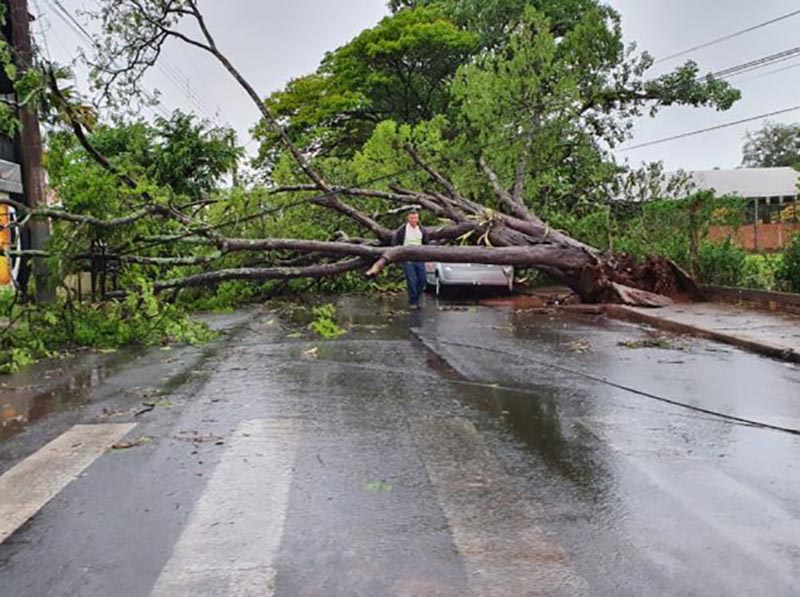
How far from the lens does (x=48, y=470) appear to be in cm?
500

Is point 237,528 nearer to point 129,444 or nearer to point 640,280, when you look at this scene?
point 129,444

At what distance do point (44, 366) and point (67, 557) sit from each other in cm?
680

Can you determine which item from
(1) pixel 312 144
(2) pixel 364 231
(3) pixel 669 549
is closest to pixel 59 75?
(2) pixel 364 231

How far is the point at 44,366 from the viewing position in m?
9.63

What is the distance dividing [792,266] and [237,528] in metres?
12.0

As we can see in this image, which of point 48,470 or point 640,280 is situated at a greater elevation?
point 640,280

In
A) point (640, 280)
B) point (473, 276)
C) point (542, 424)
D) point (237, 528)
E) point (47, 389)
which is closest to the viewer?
point (237, 528)

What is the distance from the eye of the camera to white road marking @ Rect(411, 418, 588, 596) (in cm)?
321

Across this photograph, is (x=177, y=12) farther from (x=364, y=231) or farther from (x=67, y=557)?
(x=67, y=557)

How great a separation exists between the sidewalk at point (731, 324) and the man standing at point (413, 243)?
13.0ft

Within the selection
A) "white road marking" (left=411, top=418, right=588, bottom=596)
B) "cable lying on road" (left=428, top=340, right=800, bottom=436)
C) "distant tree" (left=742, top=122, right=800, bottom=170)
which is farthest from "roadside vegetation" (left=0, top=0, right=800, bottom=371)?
"distant tree" (left=742, top=122, right=800, bottom=170)

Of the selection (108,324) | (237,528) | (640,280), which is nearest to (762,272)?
(640,280)

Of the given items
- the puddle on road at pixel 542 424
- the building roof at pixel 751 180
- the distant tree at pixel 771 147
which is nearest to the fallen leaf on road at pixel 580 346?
the puddle on road at pixel 542 424

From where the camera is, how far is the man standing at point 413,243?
49.0 feet
